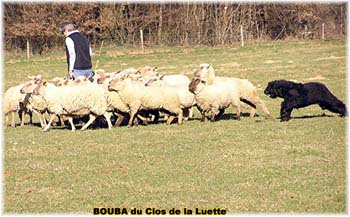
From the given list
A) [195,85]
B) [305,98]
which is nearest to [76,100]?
[195,85]

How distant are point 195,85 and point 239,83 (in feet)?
3.72

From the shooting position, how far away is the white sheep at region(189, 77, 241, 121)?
50.8ft

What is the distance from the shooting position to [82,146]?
12.6m

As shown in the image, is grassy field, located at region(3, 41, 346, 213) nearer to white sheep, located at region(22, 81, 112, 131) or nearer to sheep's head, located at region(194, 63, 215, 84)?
white sheep, located at region(22, 81, 112, 131)

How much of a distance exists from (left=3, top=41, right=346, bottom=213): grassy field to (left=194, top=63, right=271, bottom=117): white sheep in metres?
0.53

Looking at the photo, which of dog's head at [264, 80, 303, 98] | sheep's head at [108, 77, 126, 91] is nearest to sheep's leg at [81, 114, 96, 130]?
sheep's head at [108, 77, 126, 91]

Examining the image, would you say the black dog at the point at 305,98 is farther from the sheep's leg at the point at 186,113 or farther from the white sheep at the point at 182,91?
the sheep's leg at the point at 186,113

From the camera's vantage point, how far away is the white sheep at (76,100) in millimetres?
14742

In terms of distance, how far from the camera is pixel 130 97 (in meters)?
15.2

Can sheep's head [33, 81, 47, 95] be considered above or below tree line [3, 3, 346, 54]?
below

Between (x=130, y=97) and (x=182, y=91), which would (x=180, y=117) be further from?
(x=130, y=97)

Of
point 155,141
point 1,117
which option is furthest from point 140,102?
point 1,117

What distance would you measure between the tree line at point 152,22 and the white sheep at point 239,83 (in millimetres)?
22275

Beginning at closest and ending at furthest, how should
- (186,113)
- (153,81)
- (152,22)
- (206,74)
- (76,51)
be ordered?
(76,51) < (206,74) < (153,81) < (186,113) < (152,22)
